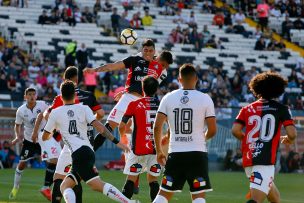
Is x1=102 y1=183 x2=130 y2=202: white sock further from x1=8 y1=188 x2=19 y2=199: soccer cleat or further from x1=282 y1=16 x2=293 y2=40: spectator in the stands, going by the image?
x1=282 y1=16 x2=293 y2=40: spectator in the stands

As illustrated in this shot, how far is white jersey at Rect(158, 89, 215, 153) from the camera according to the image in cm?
1272

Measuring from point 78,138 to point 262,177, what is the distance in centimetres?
293

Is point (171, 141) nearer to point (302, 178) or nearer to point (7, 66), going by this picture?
point (302, 178)

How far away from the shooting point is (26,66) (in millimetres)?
35688

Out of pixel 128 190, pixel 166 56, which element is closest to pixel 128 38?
pixel 166 56

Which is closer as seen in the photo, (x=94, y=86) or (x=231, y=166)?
(x=231, y=166)

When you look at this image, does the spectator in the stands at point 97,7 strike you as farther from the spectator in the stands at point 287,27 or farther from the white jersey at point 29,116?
the white jersey at point 29,116

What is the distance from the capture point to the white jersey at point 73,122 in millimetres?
13867

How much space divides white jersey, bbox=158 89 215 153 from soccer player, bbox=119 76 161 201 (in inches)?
90.2

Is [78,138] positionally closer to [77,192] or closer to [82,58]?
[77,192]

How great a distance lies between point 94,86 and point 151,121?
19.9 m

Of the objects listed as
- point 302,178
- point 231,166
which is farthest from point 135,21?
point 302,178

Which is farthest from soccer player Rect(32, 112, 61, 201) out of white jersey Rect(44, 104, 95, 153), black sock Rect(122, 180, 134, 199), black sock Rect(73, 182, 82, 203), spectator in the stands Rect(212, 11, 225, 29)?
spectator in the stands Rect(212, 11, 225, 29)

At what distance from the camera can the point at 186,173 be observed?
12672 mm
